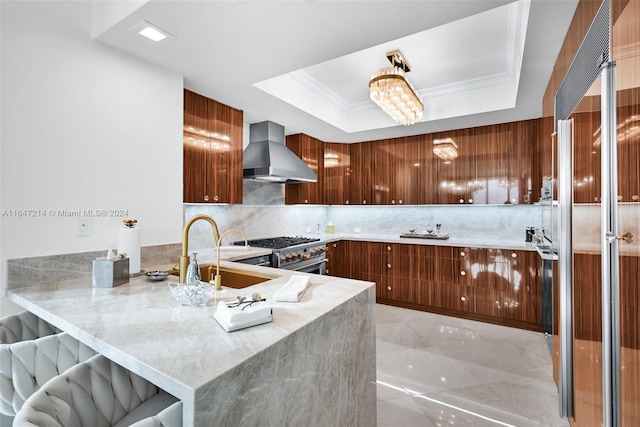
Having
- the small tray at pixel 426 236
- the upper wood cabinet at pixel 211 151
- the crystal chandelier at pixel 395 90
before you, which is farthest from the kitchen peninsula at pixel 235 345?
the small tray at pixel 426 236

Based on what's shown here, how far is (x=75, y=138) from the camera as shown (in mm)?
1790

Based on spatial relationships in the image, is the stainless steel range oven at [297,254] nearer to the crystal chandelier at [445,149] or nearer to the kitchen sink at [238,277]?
the kitchen sink at [238,277]

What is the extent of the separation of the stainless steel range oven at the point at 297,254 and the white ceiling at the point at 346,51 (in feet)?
4.86

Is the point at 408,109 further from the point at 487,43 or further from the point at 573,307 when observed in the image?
the point at 573,307

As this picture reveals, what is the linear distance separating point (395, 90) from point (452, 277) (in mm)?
2419

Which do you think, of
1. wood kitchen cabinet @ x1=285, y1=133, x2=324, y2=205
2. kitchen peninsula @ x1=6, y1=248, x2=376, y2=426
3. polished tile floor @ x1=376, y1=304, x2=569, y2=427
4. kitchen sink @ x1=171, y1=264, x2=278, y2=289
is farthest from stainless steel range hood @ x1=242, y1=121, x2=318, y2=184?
polished tile floor @ x1=376, y1=304, x2=569, y2=427

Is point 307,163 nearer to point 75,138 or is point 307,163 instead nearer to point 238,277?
point 238,277

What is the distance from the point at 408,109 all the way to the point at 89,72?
2530 millimetres

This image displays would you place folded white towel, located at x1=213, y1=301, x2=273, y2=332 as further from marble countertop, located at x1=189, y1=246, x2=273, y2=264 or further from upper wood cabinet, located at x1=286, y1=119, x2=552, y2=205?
Answer: upper wood cabinet, located at x1=286, y1=119, x2=552, y2=205

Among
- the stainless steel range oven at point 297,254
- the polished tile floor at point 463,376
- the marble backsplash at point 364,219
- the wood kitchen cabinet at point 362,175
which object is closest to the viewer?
the polished tile floor at point 463,376

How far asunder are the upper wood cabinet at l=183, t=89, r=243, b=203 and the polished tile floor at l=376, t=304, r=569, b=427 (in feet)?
7.17

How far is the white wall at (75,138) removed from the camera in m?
1.57

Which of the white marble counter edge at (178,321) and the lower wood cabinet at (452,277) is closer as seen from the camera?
the white marble counter edge at (178,321)

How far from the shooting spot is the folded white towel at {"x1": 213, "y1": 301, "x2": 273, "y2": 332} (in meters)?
1.02
